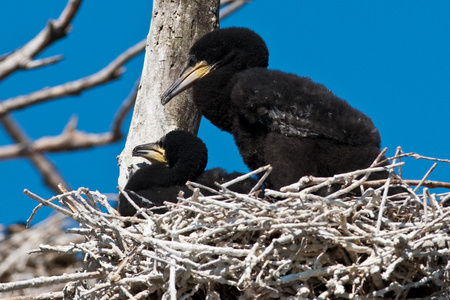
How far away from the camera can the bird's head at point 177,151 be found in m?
5.35

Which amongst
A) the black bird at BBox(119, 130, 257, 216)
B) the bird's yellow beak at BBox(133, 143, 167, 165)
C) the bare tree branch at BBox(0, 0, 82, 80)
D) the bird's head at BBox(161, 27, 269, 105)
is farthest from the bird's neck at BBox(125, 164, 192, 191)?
the bare tree branch at BBox(0, 0, 82, 80)

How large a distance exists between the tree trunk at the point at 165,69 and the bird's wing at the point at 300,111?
847 mm

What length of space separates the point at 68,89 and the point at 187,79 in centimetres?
150

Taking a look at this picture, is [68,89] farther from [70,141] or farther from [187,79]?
[187,79]

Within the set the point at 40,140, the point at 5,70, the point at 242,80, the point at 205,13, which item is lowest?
the point at 40,140

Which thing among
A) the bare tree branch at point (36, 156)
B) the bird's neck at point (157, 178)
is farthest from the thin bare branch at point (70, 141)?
the bird's neck at point (157, 178)

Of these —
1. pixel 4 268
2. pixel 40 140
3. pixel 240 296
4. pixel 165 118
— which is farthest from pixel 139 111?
pixel 4 268

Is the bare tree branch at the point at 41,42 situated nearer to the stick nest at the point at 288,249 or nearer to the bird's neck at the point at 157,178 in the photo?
the stick nest at the point at 288,249

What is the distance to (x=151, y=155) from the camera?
18.1ft

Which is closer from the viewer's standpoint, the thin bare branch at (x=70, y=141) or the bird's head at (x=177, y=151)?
the thin bare branch at (x=70, y=141)

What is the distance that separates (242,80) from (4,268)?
4326mm

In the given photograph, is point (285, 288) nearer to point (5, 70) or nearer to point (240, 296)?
point (240, 296)

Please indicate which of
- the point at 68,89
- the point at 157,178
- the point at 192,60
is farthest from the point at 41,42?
the point at 192,60

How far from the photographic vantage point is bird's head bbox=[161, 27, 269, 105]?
228 inches
